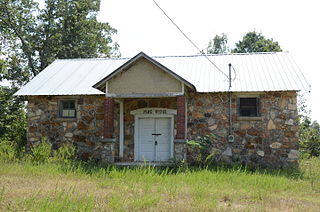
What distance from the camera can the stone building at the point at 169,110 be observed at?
1300 centimetres

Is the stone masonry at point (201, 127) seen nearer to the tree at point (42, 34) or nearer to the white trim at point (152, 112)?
the white trim at point (152, 112)

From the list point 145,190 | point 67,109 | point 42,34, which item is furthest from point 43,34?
point 145,190

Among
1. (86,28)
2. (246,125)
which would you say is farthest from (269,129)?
(86,28)

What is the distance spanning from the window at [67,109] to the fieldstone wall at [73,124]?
0.23m

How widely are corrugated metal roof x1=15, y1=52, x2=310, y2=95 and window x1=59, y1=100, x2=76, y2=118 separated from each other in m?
0.64

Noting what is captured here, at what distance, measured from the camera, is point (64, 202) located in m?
6.74

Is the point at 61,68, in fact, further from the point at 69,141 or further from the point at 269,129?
the point at 269,129

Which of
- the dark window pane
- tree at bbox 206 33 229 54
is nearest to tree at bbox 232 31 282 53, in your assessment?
tree at bbox 206 33 229 54

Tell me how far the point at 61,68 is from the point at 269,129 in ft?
35.1

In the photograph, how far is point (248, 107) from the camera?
14023 mm

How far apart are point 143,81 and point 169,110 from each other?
2152 millimetres

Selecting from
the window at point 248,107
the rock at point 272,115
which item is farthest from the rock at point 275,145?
the window at point 248,107

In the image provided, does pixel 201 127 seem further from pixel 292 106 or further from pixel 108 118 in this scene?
pixel 108 118

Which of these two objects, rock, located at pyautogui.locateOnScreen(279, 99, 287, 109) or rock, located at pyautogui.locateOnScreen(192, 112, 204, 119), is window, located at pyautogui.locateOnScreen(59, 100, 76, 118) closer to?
rock, located at pyautogui.locateOnScreen(192, 112, 204, 119)
